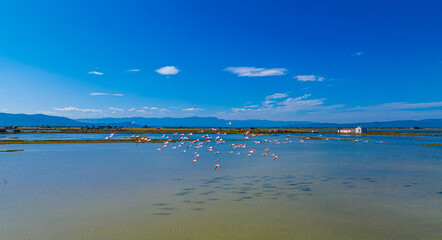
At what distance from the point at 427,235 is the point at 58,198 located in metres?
21.0

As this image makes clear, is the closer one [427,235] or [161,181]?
[427,235]

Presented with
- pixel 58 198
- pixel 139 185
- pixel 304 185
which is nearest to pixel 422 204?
pixel 304 185

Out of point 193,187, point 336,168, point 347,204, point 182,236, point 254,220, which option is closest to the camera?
point 182,236

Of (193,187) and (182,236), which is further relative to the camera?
(193,187)

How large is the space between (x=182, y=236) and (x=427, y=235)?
11000mm

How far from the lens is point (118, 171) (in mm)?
28359

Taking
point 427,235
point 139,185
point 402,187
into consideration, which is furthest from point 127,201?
point 402,187

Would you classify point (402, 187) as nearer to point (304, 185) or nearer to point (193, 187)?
point (304, 185)

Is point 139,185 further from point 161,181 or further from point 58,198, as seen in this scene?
point 58,198

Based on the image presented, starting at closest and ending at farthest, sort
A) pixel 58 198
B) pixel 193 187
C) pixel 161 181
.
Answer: pixel 58 198 < pixel 193 187 < pixel 161 181

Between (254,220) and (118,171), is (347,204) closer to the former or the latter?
(254,220)

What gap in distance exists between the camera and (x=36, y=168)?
29.5 meters

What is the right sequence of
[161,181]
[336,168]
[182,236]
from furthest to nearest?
[336,168], [161,181], [182,236]

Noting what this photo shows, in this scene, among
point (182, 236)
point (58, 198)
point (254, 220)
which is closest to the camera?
point (182, 236)
